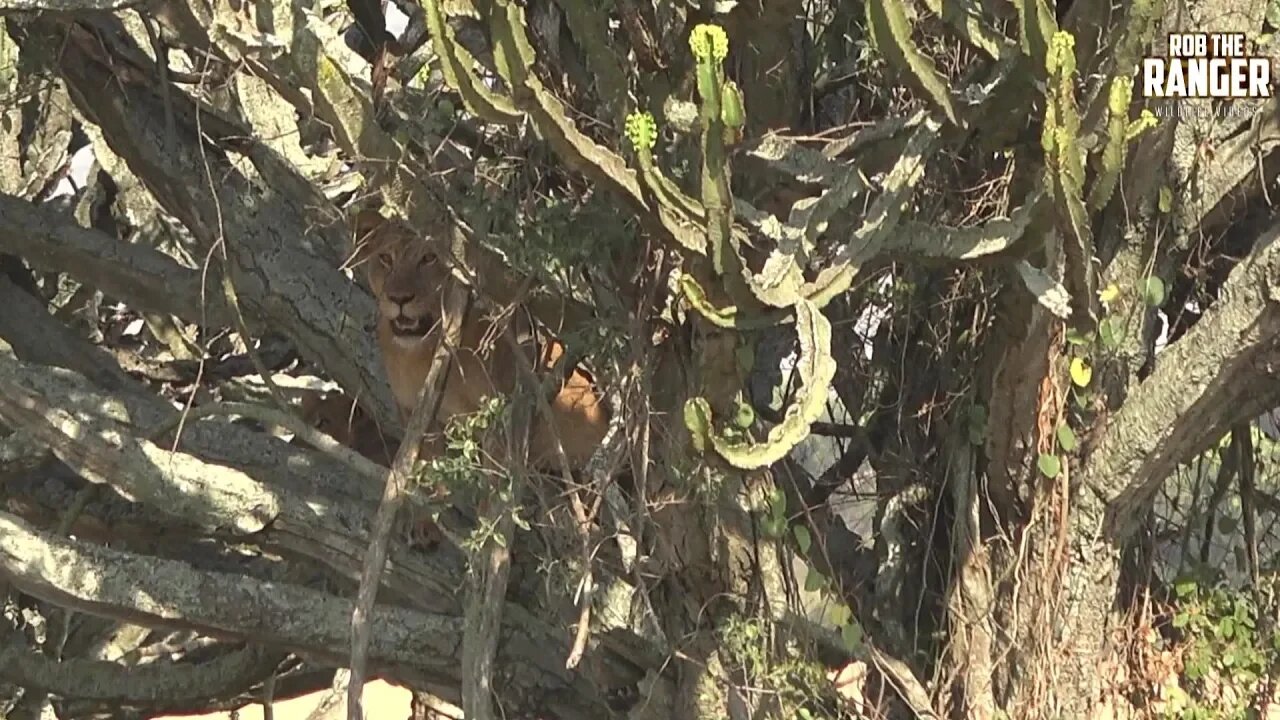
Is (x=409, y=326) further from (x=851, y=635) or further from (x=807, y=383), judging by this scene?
(x=807, y=383)

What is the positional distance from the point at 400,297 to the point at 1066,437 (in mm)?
1948

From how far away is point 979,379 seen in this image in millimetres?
4012

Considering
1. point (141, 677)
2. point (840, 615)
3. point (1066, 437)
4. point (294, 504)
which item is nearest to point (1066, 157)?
point (1066, 437)

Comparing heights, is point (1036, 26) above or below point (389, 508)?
above

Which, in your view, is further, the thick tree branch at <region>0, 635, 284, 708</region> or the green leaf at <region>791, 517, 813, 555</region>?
the thick tree branch at <region>0, 635, 284, 708</region>

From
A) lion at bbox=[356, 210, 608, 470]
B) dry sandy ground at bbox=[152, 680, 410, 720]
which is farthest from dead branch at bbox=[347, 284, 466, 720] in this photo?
dry sandy ground at bbox=[152, 680, 410, 720]

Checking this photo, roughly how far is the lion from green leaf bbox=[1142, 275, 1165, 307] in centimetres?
130

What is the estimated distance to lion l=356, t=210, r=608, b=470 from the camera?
421cm

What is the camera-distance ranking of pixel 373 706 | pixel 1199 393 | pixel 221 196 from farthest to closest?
1. pixel 373 706
2. pixel 221 196
3. pixel 1199 393

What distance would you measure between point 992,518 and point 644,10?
1.48 metres

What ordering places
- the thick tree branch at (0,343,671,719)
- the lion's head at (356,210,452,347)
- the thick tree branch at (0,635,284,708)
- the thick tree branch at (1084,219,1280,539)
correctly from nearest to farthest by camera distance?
the thick tree branch at (1084,219,1280,539) → the thick tree branch at (0,343,671,719) → the lion's head at (356,210,452,347) → the thick tree branch at (0,635,284,708)

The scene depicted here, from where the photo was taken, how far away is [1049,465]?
3873 mm

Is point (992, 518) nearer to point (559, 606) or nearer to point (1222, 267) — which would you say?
point (1222, 267)

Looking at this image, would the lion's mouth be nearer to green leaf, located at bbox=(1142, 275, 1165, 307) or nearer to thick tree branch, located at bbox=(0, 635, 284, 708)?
thick tree branch, located at bbox=(0, 635, 284, 708)
